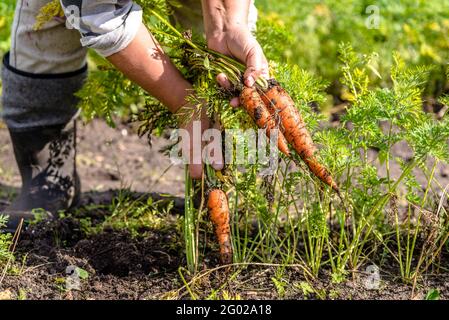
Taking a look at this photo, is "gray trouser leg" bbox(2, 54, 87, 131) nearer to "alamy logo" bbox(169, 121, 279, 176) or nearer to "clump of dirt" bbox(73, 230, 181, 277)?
"clump of dirt" bbox(73, 230, 181, 277)

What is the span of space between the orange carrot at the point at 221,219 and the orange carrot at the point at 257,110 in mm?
261

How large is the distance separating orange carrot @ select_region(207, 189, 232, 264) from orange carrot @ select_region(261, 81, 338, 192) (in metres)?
0.29

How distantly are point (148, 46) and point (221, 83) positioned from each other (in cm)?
25

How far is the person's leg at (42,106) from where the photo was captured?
9.32ft

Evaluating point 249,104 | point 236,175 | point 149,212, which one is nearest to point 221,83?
point 249,104

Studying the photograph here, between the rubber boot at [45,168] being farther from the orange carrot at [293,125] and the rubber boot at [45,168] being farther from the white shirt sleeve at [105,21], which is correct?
the orange carrot at [293,125]

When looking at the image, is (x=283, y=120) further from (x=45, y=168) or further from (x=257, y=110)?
(x=45, y=168)

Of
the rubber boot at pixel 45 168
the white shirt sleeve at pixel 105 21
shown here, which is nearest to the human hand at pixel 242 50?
the white shirt sleeve at pixel 105 21

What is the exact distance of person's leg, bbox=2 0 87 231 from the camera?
284 cm

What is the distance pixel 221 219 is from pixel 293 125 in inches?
15.0

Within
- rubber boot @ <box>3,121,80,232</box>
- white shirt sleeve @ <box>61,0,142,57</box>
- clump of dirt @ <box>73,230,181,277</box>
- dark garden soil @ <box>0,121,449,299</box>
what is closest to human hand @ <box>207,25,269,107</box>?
white shirt sleeve @ <box>61,0,142,57</box>

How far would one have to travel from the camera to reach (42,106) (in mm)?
2963
